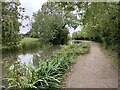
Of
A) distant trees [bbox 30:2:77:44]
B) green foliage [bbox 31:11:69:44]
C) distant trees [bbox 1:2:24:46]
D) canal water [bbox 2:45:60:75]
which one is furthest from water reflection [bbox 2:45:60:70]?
green foliage [bbox 31:11:69:44]

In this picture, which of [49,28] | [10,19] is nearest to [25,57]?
[49,28]

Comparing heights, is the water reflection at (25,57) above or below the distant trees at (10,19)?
below

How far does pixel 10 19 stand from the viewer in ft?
22.0

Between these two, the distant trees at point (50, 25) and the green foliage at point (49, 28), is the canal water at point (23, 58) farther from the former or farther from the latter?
the green foliage at point (49, 28)

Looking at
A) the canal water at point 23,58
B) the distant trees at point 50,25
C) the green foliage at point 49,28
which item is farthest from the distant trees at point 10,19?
the green foliage at point 49,28

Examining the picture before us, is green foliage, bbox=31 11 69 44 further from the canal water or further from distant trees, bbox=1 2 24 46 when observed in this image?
distant trees, bbox=1 2 24 46

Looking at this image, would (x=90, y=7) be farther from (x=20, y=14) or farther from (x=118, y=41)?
(x=118, y=41)

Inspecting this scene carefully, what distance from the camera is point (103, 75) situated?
25.5 ft

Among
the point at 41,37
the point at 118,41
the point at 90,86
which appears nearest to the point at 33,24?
the point at 41,37

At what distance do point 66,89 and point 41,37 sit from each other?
17.5 m

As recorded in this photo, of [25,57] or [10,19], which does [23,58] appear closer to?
[25,57]

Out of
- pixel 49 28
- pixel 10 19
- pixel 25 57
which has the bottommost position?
pixel 25 57

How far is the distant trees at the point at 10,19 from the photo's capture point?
6.71 meters

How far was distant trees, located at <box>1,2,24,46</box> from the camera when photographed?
22.0 ft
